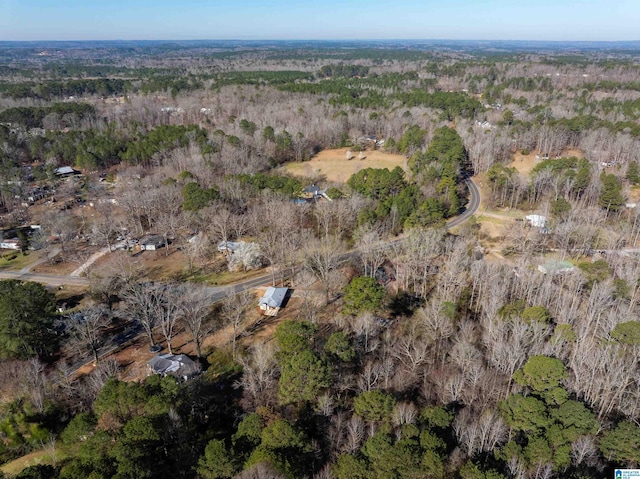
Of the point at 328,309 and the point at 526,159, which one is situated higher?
the point at 526,159

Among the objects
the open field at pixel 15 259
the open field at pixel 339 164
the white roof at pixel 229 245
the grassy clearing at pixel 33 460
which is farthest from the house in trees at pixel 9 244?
the open field at pixel 339 164

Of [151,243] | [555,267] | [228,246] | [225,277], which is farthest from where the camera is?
[151,243]

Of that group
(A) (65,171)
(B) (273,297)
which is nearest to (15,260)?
(A) (65,171)

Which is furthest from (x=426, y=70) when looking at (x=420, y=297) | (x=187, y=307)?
(x=187, y=307)

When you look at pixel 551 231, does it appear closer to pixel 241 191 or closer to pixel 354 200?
pixel 354 200

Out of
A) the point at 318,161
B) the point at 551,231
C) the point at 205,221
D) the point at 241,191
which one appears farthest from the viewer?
the point at 318,161

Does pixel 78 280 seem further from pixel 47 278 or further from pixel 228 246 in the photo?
pixel 228 246

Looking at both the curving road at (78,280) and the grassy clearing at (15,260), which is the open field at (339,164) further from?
the grassy clearing at (15,260)
